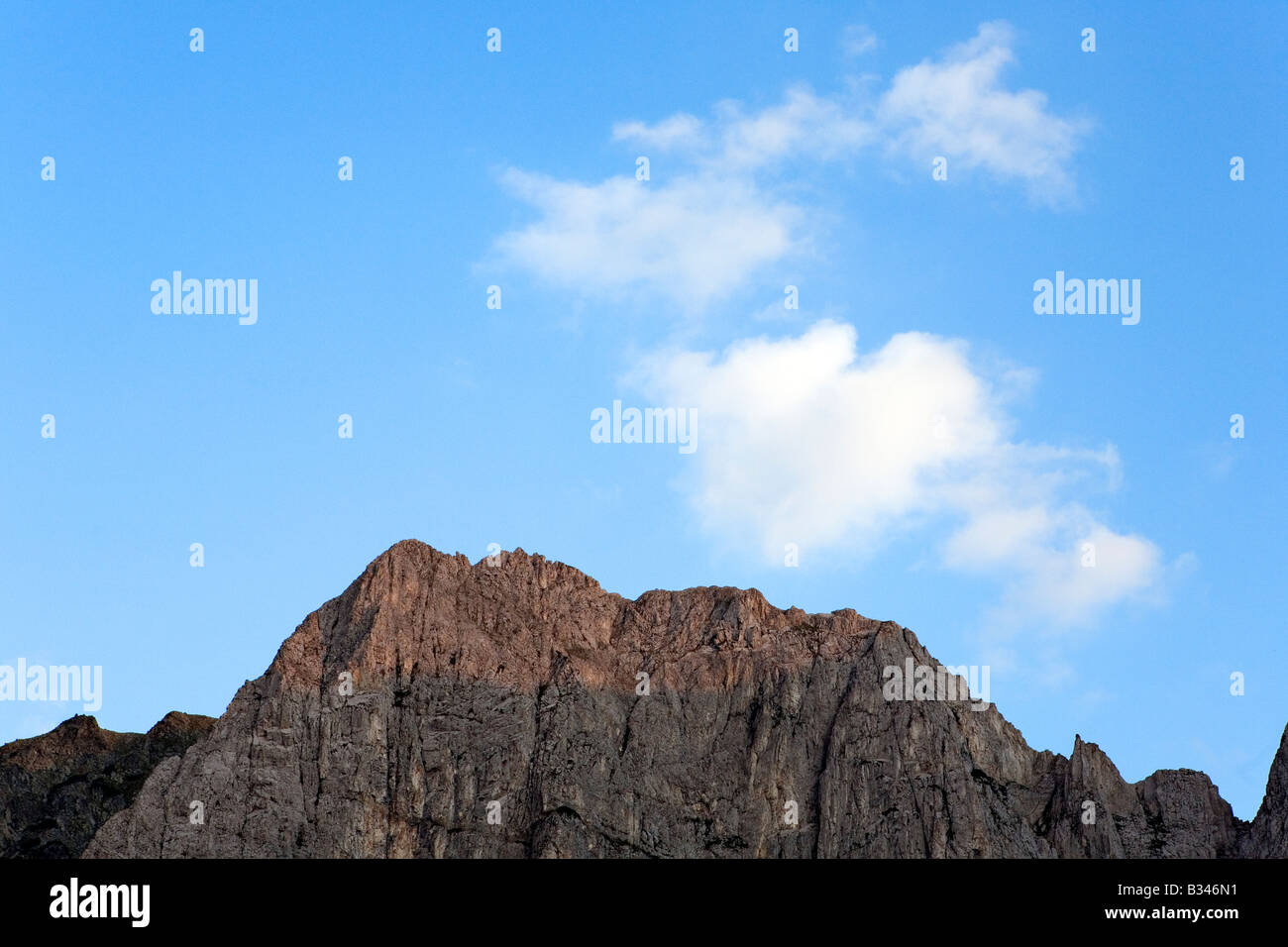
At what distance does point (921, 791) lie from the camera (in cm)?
19775
